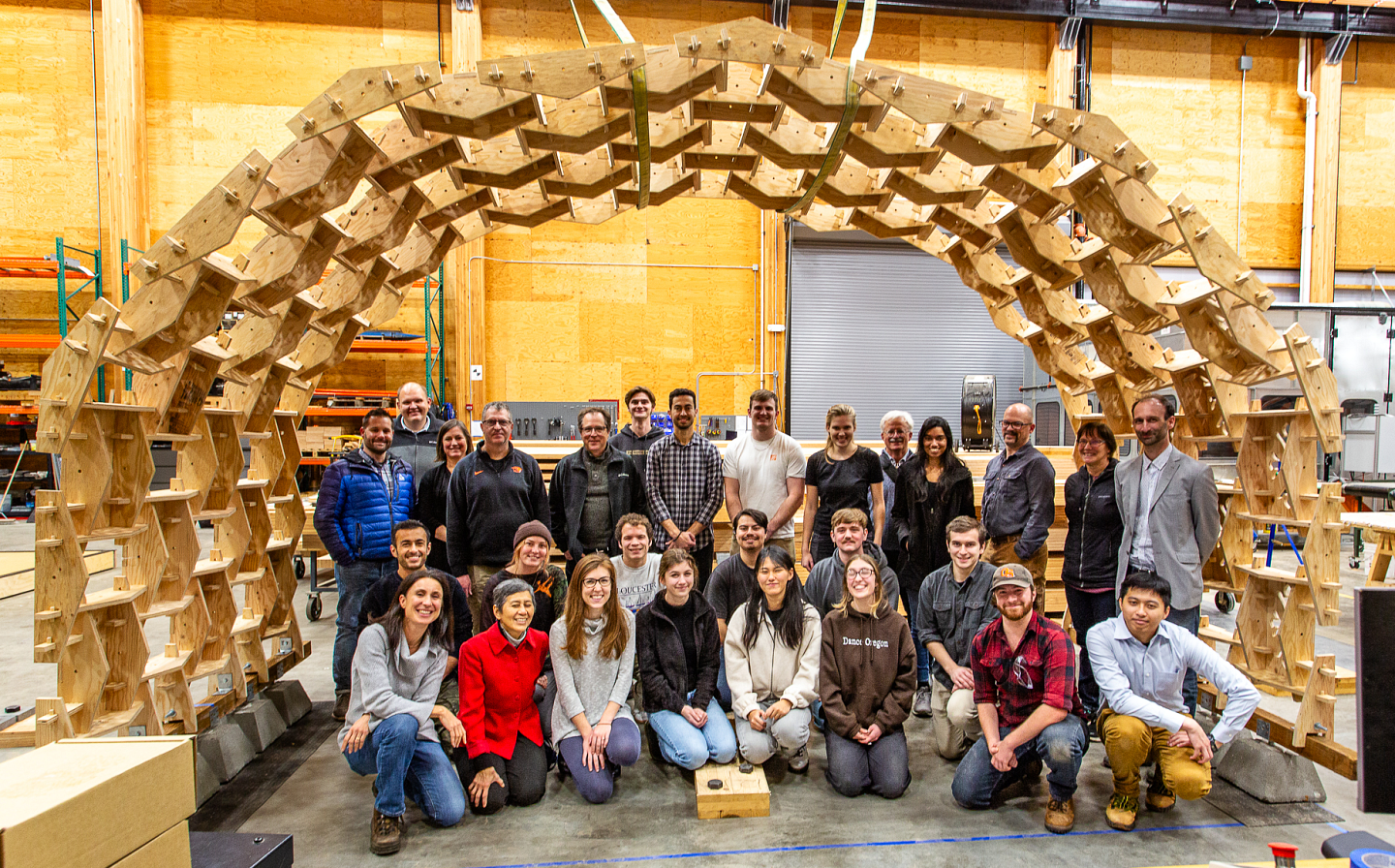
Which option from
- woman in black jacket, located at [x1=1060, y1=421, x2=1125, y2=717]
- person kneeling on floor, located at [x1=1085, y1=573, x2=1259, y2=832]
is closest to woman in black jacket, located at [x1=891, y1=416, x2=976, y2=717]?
woman in black jacket, located at [x1=1060, y1=421, x2=1125, y2=717]

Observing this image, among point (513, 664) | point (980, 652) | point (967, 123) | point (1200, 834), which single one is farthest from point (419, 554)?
point (1200, 834)

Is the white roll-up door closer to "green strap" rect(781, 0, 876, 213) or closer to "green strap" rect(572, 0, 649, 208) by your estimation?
"green strap" rect(781, 0, 876, 213)

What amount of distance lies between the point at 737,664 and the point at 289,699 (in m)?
3.18

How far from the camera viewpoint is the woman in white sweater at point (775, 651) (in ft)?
14.2

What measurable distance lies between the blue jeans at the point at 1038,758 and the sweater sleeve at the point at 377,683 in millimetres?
2841

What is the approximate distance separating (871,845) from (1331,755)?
2.57 m

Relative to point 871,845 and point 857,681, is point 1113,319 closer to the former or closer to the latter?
point 857,681

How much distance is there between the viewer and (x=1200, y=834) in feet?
12.3

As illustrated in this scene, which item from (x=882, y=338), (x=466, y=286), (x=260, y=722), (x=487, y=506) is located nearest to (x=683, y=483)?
(x=487, y=506)

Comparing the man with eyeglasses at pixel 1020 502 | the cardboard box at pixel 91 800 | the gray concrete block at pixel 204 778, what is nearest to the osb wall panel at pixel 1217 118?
the man with eyeglasses at pixel 1020 502

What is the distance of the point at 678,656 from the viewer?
4.43 metres

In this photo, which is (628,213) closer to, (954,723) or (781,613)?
(781,613)

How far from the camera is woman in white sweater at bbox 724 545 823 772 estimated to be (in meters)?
4.32

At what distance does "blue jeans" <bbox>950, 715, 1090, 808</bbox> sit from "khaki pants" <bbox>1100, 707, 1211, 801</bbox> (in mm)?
151
